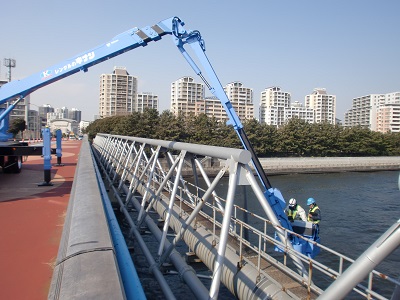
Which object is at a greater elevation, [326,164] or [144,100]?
[144,100]

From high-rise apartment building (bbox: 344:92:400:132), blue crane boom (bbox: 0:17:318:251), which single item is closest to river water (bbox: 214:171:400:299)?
blue crane boom (bbox: 0:17:318:251)

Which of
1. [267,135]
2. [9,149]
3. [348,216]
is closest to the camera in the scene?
[9,149]

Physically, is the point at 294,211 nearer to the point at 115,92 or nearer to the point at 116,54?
the point at 116,54

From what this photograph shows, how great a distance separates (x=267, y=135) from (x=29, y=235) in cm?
4686

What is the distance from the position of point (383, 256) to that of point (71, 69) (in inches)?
415

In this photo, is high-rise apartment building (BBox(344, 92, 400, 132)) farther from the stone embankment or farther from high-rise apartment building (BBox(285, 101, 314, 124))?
the stone embankment

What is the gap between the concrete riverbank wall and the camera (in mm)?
45562

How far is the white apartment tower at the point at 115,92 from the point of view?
122 m

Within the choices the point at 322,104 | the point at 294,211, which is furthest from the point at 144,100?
the point at 294,211

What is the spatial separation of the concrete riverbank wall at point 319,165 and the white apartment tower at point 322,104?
90.2m

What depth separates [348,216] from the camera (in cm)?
2031

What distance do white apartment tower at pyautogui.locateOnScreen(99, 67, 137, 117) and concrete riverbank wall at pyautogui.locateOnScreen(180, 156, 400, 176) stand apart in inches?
3330

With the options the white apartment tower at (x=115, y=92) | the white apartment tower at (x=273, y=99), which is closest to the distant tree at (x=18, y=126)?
the white apartment tower at (x=115, y=92)

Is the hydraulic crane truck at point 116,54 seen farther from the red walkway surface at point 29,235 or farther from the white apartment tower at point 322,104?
the white apartment tower at point 322,104
